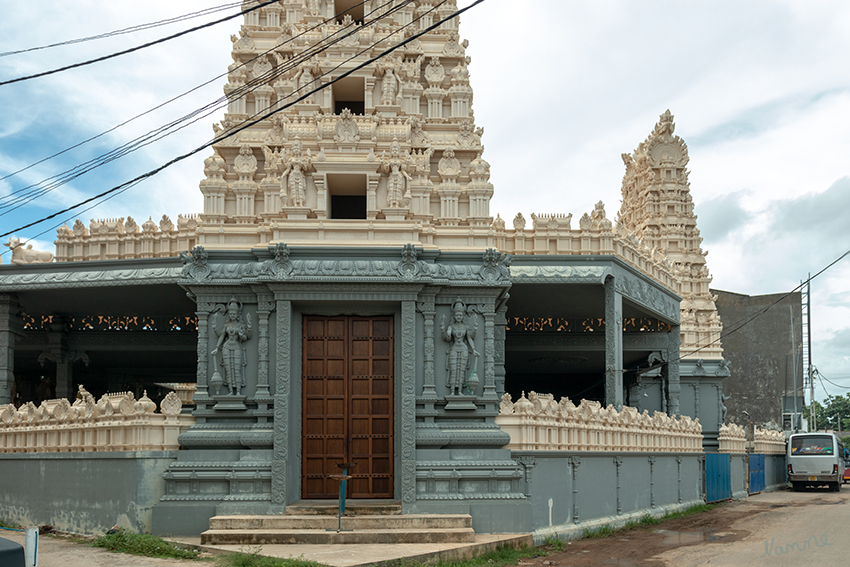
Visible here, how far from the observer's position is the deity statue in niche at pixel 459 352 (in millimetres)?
15070

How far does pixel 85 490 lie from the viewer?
1477cm

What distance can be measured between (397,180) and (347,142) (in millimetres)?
1605

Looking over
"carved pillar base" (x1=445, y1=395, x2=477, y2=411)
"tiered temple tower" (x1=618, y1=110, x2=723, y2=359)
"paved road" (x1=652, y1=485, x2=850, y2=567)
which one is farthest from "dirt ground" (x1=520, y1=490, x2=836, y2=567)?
"tiered temple tower" (x1=618, y1=110, x2=723, y2=359)

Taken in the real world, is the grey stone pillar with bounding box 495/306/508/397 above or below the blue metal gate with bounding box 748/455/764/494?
above

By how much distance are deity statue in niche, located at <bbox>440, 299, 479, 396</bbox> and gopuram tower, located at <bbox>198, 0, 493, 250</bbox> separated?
1.60m

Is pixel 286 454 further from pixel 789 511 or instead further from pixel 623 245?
pixel 789 511

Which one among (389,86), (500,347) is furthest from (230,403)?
(389,86)

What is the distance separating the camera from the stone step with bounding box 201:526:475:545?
42.2ft

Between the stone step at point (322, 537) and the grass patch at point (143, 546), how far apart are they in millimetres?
545

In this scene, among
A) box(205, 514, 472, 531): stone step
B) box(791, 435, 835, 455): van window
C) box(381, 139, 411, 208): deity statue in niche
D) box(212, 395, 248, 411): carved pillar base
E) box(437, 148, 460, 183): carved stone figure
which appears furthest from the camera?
box(791, 435, 835, 455): van window

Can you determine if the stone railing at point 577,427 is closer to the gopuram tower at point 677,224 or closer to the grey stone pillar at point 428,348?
the grey stone pillar at point 428,348

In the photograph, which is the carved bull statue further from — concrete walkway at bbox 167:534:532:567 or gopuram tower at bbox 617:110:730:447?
gopuram tower at bbox 617:110:730:447

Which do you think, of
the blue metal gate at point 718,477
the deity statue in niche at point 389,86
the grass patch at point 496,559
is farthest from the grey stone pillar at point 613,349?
the deity statue in niche at point 389,86

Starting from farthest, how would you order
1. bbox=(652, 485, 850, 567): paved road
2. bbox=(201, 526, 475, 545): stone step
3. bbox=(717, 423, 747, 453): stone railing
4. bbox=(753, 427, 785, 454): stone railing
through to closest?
bbox=(753, 427, 785, 454): stone railing < bbox=(717, 423, 747, 453): stone railing < bbox=(652, 485, 850, 567): paved road < bbox=(201, 526, 475, 545): stone step
